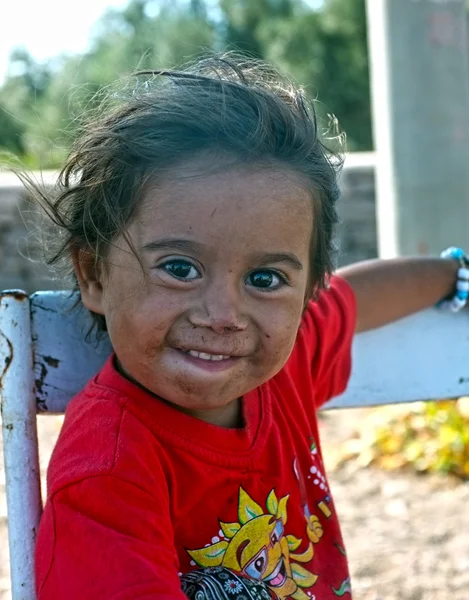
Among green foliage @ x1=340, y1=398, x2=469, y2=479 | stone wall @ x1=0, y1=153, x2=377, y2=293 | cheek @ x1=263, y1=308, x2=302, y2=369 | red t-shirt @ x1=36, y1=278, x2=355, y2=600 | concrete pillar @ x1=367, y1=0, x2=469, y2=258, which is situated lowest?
red t-shirt @ x1=36, y1=278, x2=355, y2=600

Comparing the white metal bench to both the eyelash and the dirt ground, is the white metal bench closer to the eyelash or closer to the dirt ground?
the eyelash

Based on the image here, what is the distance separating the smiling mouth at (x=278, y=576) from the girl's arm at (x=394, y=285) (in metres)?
0.61

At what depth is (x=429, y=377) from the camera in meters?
2.13

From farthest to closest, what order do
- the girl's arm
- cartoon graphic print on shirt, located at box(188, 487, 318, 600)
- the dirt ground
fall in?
the dirt ground
the girl's arm
cartoon graphic print on shirt, located at box(188, 487, 318, 600)

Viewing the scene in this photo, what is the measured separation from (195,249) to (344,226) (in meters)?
4.78

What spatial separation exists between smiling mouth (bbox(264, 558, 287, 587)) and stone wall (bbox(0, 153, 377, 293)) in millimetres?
4061

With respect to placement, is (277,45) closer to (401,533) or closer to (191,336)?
(401,533)

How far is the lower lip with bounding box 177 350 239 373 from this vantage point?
4.75 ft

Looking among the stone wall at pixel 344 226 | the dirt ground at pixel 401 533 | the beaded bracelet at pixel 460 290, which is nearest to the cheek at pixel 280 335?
the beaded bracelet at pixel 460 290

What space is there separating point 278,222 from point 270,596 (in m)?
0.61

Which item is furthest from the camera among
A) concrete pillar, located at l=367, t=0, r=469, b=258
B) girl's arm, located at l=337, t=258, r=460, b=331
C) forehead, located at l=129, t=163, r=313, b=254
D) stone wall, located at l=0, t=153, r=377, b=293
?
stone wall, located at l=0, t=153, r=377, b=293

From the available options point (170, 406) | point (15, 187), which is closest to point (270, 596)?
point (170, 406)

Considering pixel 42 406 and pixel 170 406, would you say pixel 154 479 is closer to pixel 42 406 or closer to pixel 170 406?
pixel 170 406

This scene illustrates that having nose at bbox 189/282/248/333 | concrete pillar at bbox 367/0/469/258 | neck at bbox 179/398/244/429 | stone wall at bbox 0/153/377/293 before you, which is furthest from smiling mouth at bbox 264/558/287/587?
stone wall at bbox 0/153/377/293
